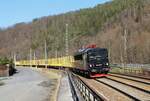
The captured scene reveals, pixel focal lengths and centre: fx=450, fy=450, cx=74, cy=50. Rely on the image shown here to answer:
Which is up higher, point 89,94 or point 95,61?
point 95,61

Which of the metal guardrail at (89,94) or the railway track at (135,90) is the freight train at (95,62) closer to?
the railway track at (135,90)

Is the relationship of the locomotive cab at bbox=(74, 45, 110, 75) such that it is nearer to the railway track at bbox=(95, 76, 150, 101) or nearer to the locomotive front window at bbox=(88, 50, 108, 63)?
the locomotive front window at bbox=(88, 50, 108, 63)

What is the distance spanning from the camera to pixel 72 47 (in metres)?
132

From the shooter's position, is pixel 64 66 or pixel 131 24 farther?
pixel 131 24

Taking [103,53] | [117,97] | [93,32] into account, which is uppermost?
[93,32]

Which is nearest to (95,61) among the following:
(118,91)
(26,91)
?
Answer: (26,91)

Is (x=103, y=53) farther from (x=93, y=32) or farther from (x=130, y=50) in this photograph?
(x=93, y=32)

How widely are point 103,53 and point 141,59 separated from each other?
36.2 meters

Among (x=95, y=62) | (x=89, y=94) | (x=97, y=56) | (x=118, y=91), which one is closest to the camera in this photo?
(x=89, y=94)

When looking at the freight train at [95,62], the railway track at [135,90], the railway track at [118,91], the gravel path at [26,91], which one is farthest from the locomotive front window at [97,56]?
the railway track at [118,91]

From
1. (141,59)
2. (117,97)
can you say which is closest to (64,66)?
(141,59)

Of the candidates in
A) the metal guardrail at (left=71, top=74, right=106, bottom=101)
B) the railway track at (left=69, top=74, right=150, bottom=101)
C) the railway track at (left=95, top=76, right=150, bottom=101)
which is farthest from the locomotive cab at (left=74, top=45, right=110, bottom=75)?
the metal guardrail at (left=71, top=74, right=106, bottom=101)

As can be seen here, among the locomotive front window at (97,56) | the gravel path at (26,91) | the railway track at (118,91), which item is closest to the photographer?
the railway track at (118,91)

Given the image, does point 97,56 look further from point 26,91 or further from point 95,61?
point 26,91
